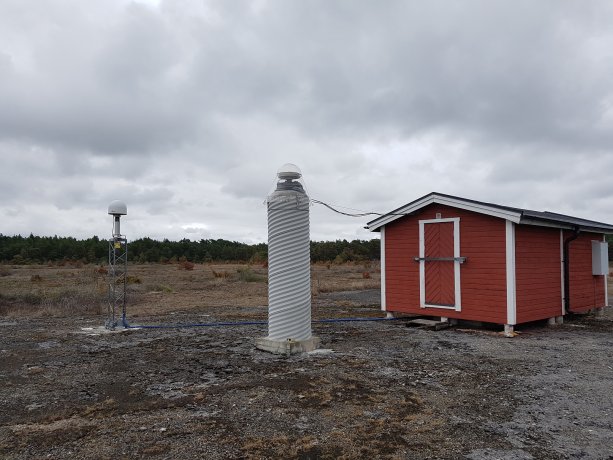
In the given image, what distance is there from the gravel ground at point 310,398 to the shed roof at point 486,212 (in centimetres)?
255

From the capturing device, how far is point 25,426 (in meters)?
4.67

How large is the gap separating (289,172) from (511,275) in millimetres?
5186

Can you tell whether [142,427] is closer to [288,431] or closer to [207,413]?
[207,413]

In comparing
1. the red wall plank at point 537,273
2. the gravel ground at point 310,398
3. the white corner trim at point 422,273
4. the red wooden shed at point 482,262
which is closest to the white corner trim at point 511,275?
the red wooden shed at point 482,262

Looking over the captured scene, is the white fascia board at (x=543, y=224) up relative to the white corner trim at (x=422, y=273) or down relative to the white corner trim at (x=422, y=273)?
up

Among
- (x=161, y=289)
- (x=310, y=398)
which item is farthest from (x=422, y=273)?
(x=161, y=289)

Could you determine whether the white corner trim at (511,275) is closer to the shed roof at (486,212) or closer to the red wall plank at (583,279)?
the shed roof at (486,212)

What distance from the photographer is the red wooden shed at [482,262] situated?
10.2 metres

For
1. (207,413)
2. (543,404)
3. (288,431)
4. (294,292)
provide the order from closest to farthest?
(288,431) < (207,413) < (543,404) < (294,292)

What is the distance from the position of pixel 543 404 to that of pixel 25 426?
17.4 feet

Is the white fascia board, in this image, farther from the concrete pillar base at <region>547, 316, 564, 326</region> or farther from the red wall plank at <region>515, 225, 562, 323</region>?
the concrete pillar base at <region>547, 316, 564, 326</region>

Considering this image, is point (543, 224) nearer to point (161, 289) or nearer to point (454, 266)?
point (454, 266)

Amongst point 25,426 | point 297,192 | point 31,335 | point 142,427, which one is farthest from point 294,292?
point 31,335

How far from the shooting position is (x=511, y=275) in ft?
32.8
